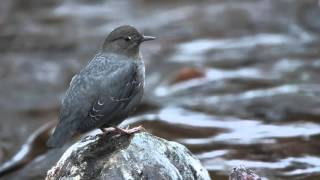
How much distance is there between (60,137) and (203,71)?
18.2ft

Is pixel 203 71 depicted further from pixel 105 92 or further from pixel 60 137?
pixel 60 137

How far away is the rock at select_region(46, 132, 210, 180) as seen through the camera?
5402mm

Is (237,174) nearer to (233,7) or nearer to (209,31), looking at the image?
(209,31)

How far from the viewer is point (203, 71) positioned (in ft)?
35.0

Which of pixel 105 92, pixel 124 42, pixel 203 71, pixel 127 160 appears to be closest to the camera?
pixel 127 160

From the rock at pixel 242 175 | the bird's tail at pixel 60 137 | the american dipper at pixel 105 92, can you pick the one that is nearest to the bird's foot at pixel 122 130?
the american dipper at pixel 105 92

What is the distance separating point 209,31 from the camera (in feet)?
41.7

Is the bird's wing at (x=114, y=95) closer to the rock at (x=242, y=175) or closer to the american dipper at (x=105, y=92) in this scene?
the american dipper at (x=105, y=92)

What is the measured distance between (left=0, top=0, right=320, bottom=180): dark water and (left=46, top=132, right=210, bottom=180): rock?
157 centimetres

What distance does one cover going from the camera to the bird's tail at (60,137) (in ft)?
17.3

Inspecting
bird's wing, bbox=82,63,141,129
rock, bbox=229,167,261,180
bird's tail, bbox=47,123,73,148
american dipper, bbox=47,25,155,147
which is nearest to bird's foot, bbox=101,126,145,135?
american dipper, bbox=47,25,155,147

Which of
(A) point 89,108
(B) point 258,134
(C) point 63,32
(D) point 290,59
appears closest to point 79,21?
(C) point 63,32

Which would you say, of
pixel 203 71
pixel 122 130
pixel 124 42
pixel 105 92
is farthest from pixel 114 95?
pixel 203 71

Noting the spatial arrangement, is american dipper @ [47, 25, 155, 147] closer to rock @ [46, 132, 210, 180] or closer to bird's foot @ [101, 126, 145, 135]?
bird's foot @ [101, 126, 145, 135]
